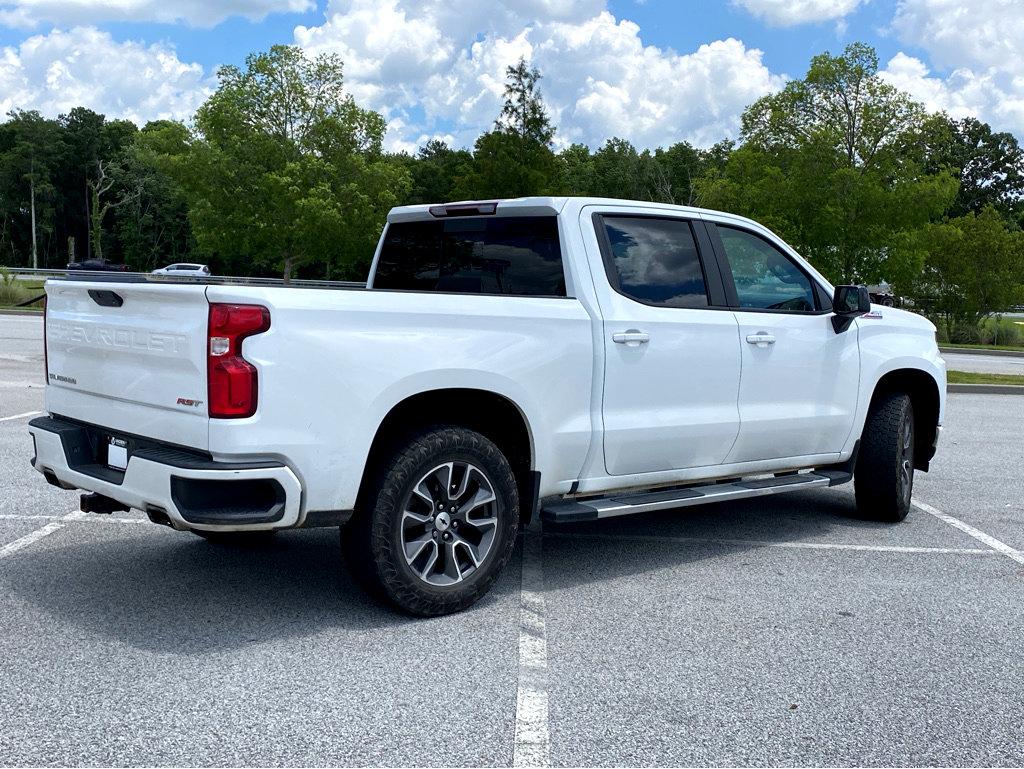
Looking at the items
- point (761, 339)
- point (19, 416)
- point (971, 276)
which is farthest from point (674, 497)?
point (971, 276)

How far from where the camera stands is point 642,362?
5543 millimetres

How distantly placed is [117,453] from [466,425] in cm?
157

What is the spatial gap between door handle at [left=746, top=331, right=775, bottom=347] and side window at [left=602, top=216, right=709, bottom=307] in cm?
35

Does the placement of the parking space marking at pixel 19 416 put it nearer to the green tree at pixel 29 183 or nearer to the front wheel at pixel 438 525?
the front wheel at pixel 438 525

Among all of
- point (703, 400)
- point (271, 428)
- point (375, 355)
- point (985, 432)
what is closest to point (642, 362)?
point (703, 400)

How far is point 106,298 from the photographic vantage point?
4.88m

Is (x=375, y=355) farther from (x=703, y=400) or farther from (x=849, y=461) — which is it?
(x=849, y=461)

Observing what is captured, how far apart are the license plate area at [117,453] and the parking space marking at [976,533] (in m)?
4.86

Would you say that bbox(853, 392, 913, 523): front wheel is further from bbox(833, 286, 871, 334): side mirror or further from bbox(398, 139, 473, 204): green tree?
→ bbox(398, 139, 473, 204): green tree

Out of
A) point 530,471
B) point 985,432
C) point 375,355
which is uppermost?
point 375,355

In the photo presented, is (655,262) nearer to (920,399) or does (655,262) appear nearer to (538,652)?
(538,652)

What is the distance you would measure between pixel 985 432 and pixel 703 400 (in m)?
7.58

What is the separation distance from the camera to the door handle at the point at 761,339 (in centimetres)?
610

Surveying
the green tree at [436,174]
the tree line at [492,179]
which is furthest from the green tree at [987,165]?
the green tree at [436,174]
